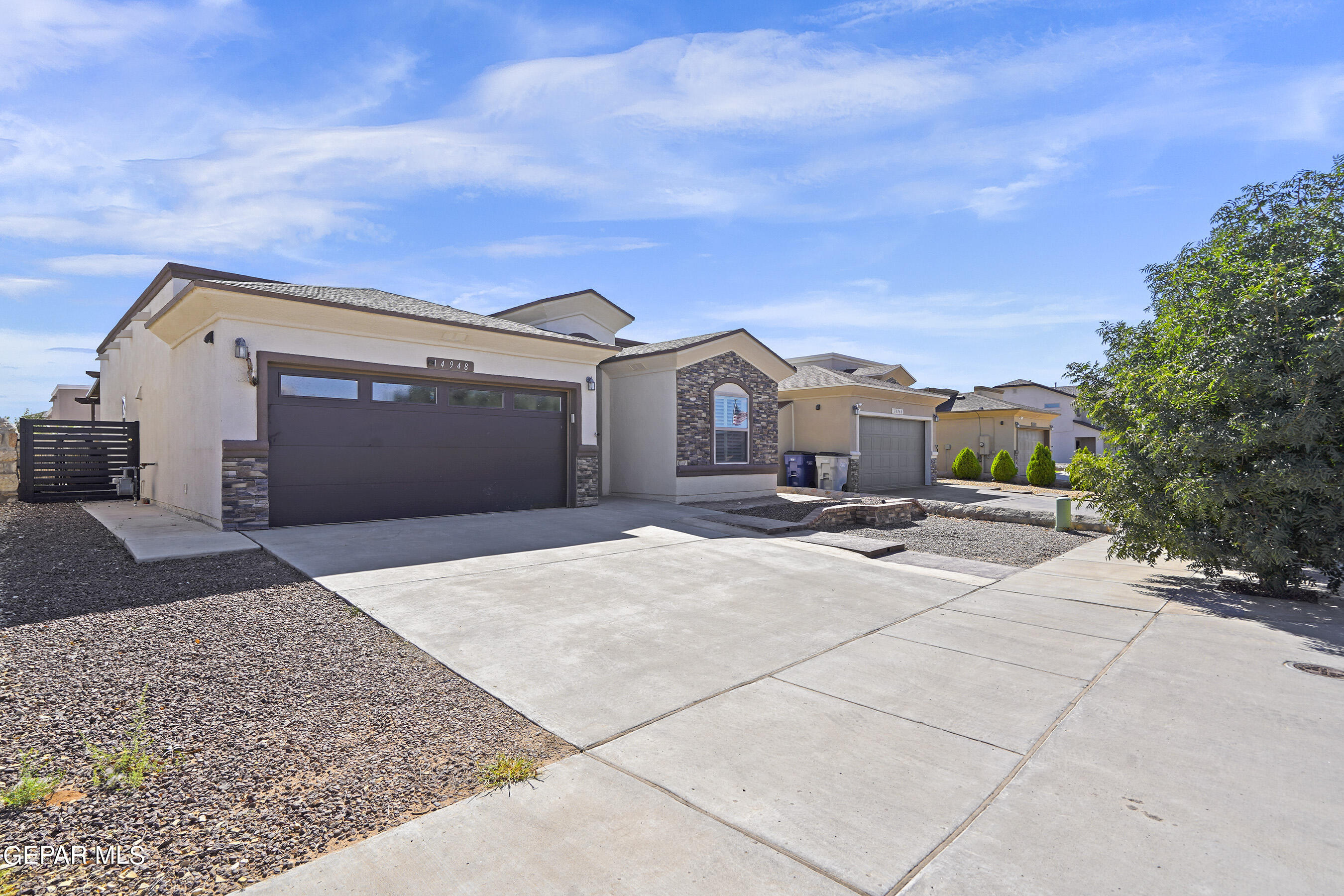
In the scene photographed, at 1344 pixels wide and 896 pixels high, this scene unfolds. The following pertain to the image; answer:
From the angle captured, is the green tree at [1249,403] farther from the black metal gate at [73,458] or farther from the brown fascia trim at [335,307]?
the black metal gate at [73,458]

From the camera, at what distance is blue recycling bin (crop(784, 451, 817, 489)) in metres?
18.1

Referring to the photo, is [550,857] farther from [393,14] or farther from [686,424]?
[686,424]

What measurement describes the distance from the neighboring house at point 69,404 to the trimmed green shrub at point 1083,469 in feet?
122

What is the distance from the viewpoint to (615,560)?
7.62m

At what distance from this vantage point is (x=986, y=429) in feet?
87.8

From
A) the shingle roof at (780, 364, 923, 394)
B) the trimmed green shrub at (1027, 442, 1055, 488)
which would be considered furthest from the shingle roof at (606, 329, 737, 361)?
the trimmed green shrub at (1027, 442, 1055, 488)

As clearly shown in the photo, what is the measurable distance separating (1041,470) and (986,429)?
193 inches

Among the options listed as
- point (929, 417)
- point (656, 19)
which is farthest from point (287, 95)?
point (929, 417)

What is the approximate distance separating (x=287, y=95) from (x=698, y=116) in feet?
19.6

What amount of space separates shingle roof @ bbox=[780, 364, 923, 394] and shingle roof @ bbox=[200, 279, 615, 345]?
8.64 m

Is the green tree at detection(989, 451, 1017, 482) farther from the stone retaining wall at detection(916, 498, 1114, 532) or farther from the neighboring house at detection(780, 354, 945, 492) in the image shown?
the stone retaining wall at detection(916, 498, 1114, 532)

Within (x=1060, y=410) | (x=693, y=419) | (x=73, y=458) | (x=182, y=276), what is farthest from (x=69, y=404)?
(x=1060, y=410)

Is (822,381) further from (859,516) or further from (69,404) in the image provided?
(69,404)

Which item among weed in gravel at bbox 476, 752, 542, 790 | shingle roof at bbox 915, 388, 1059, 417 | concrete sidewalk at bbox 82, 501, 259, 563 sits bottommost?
weed in gravel at bbox 476, 752, 542, 790
